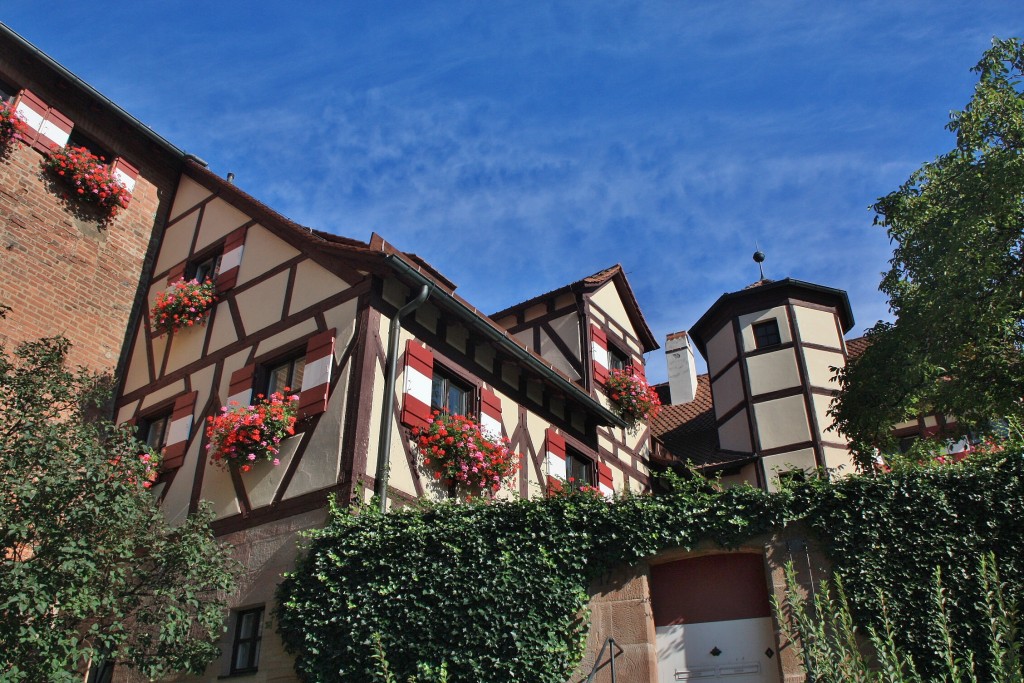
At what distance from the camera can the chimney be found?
69.4 ft

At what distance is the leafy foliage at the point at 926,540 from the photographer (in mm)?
7785

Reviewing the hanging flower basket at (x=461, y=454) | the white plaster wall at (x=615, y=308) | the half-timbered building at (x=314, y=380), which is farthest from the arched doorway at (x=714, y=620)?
the white plaster wall at (x=615, y=308)

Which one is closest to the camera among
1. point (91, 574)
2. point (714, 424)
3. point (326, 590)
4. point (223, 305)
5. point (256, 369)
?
point (91, 574)

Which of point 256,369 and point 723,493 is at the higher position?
point 256,369

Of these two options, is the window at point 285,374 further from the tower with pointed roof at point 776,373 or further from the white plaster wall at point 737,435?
the white plaster wall at point 737,435

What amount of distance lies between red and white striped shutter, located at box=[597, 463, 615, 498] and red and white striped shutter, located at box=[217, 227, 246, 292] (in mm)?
6078

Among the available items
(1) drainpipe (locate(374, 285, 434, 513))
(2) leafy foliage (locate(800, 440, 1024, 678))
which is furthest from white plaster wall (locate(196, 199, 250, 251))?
(2) leafy foliage (locate(800, 440, 1024, 678))

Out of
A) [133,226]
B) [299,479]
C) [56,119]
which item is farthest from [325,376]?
[56,119]

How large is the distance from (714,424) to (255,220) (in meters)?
10.7

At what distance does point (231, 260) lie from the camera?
1362 cm

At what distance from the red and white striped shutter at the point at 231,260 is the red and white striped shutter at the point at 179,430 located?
65.7 inches

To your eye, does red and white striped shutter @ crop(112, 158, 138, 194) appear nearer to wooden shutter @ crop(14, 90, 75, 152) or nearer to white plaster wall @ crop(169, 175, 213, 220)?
white plaster wall @ crop(169, 175, 213, 220)

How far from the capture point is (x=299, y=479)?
34.9ft

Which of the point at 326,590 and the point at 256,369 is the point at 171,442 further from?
the point at 326,590
